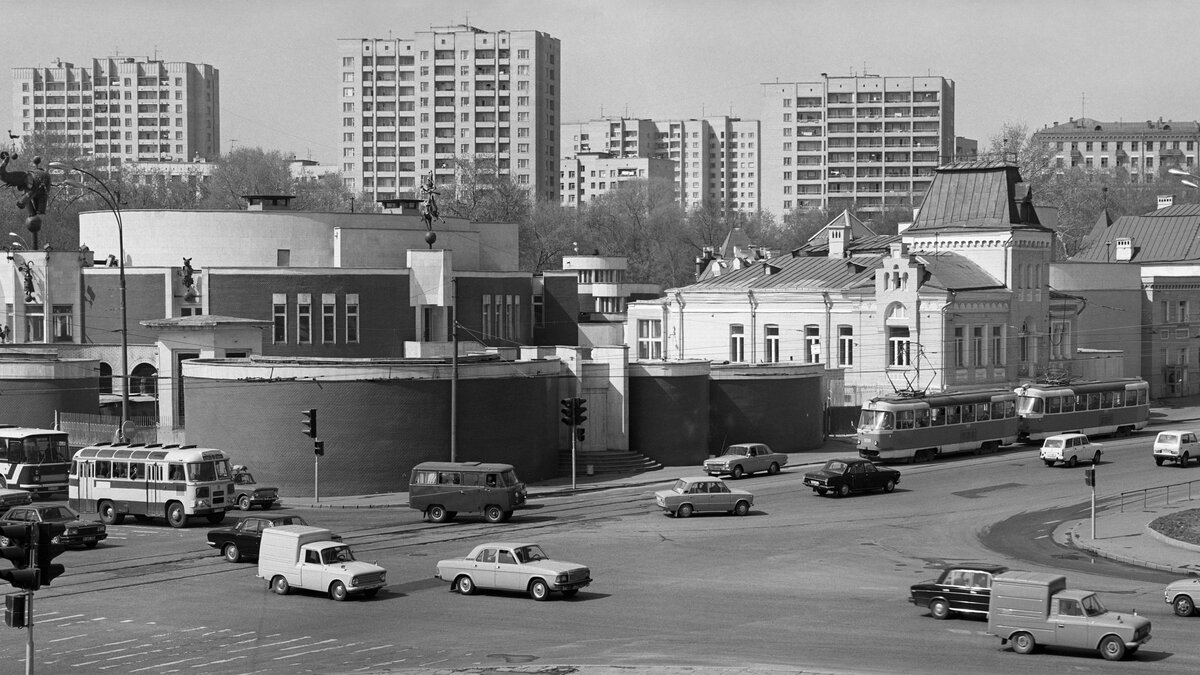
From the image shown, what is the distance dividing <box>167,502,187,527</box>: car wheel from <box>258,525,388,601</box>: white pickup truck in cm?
1104

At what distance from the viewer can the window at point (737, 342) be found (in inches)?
3236

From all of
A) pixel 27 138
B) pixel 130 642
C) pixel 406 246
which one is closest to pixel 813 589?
pixel 130 642

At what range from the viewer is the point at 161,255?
7675 cm

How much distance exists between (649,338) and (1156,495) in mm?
36645

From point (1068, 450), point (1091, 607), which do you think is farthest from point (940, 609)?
point (1068, 450)

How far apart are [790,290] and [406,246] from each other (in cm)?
1919

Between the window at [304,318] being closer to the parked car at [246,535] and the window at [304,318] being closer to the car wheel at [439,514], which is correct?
the car wheel at [439,514]

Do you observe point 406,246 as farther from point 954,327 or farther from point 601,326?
point 954,327

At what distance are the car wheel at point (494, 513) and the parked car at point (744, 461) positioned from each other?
13.8 m

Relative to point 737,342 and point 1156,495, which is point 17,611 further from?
A: point 737,342

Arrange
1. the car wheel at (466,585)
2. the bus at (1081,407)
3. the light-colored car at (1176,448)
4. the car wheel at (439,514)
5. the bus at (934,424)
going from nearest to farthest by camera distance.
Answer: the car wheel at (466,585) < the car wheel at (439,514) < the light-colored car at (1176,448) < the bus at (934,424) < the bus at (1081,407)

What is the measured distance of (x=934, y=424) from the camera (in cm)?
6575

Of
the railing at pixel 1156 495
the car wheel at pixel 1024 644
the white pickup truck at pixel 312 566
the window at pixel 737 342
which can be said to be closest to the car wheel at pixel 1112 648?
the car wheel at pixel 1024 644

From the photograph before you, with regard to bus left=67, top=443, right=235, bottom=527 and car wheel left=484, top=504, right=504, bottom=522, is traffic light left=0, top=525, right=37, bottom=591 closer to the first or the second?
bus left=67, top=443, right=235, bottom=527
